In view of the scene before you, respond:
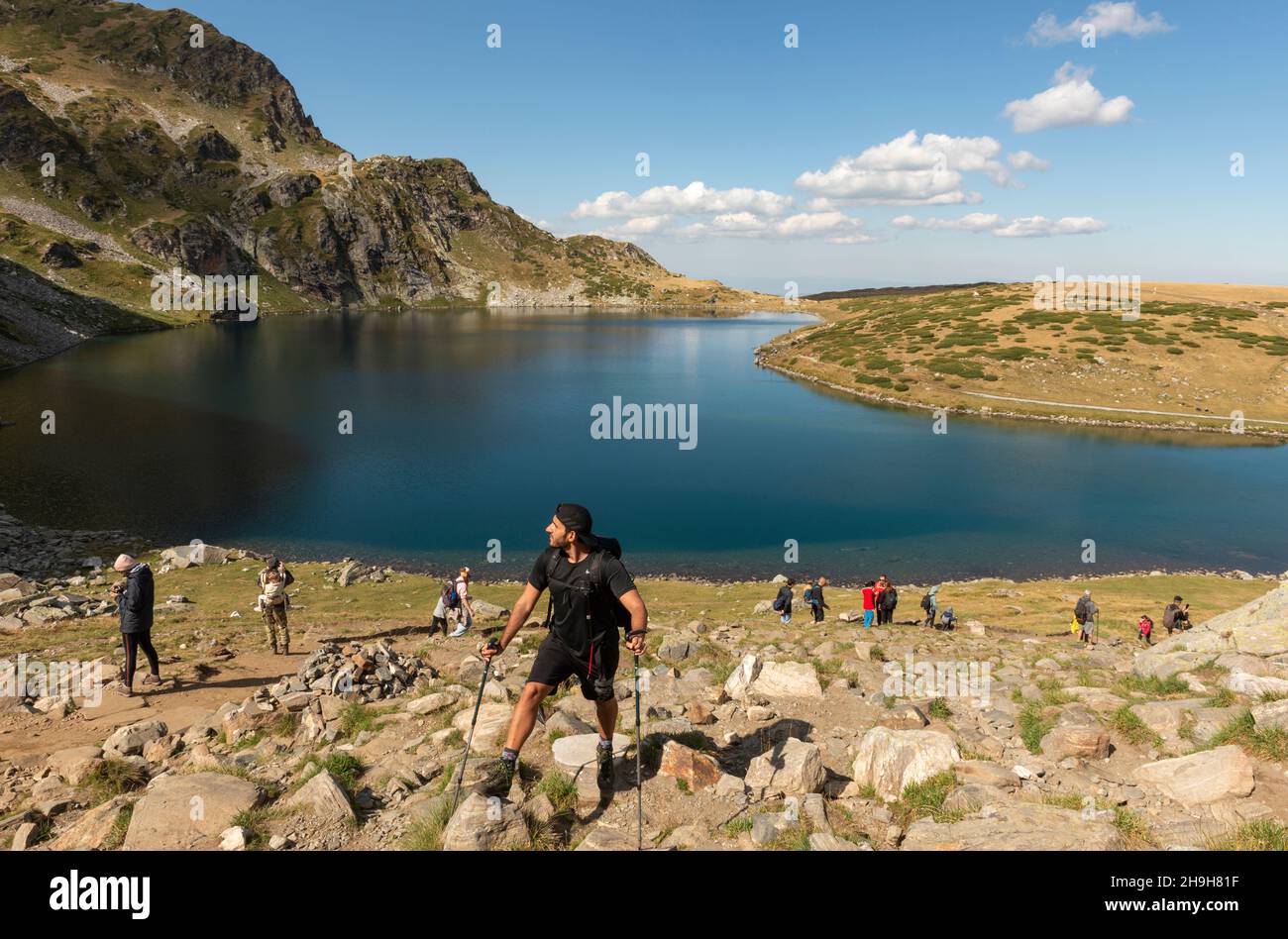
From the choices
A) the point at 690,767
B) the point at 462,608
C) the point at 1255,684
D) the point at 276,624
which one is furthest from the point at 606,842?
the point at 462,608

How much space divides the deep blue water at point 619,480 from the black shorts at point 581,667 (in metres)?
29.5

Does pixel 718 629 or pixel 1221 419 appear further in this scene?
pixel 1221 419

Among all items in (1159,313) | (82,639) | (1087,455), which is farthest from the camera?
(1159,313)

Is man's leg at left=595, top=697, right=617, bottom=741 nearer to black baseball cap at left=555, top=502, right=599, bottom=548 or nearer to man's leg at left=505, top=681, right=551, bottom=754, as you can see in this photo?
man's leg at left=505, top=681, right=551, bottom=754

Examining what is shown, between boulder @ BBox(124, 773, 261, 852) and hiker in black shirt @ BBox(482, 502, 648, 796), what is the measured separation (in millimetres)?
3405

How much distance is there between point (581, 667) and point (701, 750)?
10.3 ft

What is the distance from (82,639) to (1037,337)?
435 feet

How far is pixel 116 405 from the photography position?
243 ft

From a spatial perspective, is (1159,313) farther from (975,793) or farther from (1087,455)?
(975,793)

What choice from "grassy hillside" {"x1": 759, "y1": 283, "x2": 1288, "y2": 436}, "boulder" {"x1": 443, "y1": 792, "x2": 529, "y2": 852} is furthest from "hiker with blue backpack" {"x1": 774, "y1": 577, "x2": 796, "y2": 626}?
"grassy hillside" {"x1": 759, "y1": 283, "x2": 1288, "y2": 436}

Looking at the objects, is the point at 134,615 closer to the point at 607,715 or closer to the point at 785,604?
the point at 607,715

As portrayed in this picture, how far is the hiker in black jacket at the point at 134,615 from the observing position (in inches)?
591
